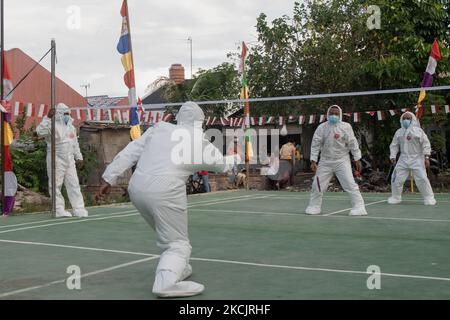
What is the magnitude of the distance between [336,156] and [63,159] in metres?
5.34

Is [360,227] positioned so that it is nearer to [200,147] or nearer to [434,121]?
[200,147]

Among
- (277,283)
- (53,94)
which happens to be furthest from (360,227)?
(53,94)

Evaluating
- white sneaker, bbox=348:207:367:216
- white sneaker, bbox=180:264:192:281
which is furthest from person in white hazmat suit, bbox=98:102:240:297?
white sneaker, bbox=348:207:367:216

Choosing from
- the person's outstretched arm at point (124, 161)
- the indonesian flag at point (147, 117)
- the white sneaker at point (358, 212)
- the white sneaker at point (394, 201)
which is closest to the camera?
the person's outstretched arm at point (124, 161)

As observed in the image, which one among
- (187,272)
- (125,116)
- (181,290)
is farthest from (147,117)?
(181,290)

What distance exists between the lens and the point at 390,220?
36.1 ft

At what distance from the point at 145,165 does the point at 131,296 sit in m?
1.21

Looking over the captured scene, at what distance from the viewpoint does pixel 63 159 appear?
12273mm

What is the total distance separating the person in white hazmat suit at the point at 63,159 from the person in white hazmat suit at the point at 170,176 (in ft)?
21.1

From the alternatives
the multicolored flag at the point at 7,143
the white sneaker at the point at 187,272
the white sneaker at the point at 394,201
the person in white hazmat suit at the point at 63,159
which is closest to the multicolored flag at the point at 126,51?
the person in white hazmat suit at the point at 63,159

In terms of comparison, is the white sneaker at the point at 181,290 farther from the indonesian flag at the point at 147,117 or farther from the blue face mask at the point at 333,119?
the indonesian flag at the point at 147,117

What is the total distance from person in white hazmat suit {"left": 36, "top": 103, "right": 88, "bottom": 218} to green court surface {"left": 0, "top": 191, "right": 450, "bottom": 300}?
450mm

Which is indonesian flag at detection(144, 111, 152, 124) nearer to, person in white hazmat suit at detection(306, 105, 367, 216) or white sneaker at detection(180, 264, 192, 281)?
person in white hazmat suit at detection(306, 105, 367, 216)

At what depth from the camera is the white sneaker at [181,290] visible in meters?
5.38
